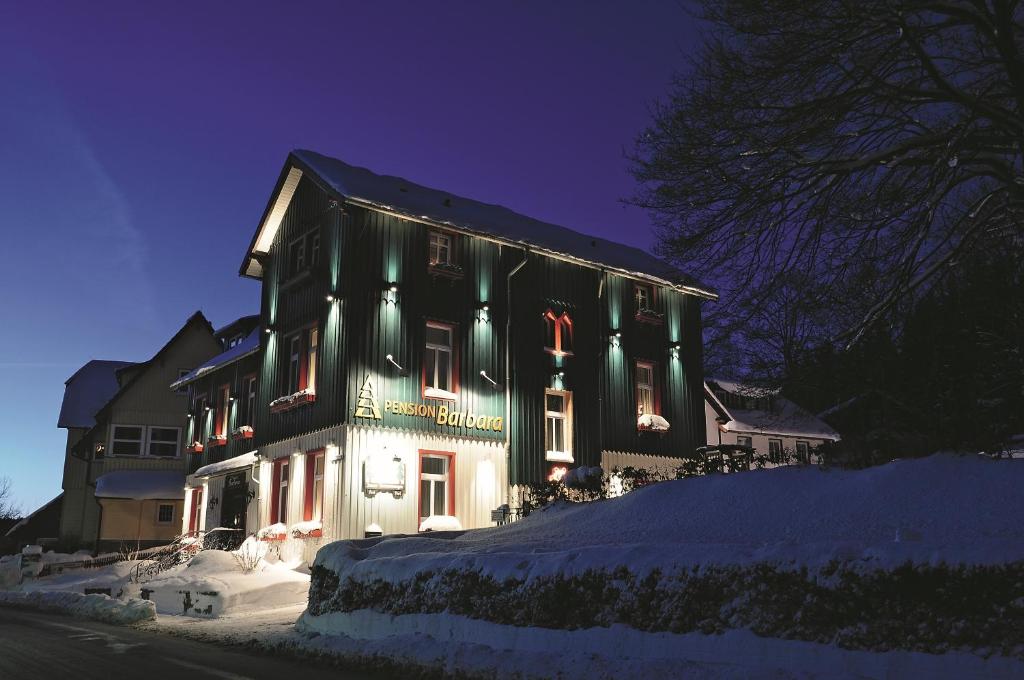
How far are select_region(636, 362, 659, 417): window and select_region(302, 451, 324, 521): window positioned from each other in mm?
11233

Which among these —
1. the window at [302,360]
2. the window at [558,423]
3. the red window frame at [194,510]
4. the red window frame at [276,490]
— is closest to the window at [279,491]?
Result: the red window frame at [276,490]

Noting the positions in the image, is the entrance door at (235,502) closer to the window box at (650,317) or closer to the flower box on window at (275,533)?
the flower box on window at (275,533)

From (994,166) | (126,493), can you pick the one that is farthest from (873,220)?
(126,493)

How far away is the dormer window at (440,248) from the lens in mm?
25328

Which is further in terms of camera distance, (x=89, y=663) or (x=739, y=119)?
(x=739, y=119)

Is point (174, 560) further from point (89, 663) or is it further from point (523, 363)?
point (89, 663)

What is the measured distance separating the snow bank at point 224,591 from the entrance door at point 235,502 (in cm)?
855

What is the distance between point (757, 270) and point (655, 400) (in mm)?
17254

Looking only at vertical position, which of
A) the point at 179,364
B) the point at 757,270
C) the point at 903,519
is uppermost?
the point at 179,364

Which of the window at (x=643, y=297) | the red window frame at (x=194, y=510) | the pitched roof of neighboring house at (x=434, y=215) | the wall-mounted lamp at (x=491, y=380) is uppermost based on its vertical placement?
the pitched roof of neighboring house at (x=434, y=215)

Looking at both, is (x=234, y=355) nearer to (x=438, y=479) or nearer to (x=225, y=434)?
(x=225, y=434)

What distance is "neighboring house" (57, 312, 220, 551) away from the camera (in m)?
40.4

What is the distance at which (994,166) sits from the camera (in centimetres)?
1209

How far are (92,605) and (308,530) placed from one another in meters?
6.20
